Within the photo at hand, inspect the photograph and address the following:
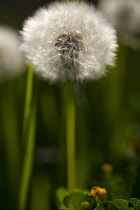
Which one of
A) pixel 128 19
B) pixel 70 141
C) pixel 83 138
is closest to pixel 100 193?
pixel 70 141

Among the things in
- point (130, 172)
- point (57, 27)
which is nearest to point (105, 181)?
point (130, 172)

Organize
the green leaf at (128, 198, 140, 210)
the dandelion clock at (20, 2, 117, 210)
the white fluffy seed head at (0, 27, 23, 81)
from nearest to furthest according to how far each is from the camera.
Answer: the green leaf at (128, 198, 140, 210), the dandelion clock at (20, 2, 117, 210), the white fluffy seed head at (0, 27, 23, 81)

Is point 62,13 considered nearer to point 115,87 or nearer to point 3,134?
point 3,134

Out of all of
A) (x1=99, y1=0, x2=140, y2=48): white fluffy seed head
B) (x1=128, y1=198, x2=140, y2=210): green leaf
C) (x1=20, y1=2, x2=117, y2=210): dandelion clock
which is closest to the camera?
(x1=128, y1=198, x2=140, y2=210): green leaf

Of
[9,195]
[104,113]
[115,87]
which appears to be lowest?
[9,195]

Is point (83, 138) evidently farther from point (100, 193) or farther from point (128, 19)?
point (128, 19)

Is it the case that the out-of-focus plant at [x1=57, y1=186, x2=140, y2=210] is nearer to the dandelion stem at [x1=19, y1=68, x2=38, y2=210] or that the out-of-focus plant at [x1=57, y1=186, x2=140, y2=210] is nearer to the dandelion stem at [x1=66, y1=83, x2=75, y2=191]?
the dandelion stem at [x1=66, y1=83, x2=75, y2=191]

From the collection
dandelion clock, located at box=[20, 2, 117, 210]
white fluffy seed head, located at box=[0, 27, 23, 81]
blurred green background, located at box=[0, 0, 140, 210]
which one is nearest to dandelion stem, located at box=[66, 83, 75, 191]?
dandelion clock, located at box=[20, 2, 117, 210]
